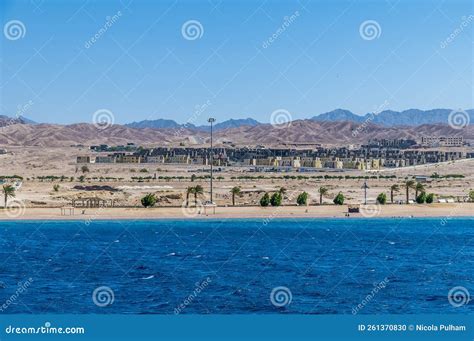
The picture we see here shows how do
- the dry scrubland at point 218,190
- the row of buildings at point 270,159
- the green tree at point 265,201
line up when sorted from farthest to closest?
the row of buildings at point 270,159
the green tree at point 265,201
the dry scrubland at point 218,190

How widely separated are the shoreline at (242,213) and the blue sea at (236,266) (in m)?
0.85

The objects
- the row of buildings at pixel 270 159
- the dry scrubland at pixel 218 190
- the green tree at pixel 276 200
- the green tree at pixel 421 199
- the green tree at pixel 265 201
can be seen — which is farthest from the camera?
the row of buildings at pixel 270 159

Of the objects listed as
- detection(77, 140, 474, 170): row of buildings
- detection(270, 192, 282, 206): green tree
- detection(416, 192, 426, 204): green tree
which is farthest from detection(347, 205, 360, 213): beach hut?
detection(77, 140, 474, 170): row of buildings

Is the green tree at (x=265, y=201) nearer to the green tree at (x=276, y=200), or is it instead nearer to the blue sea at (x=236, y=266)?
the green tree at (x=276, y=200)

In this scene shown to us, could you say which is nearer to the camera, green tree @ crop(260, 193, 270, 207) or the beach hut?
the beach hut

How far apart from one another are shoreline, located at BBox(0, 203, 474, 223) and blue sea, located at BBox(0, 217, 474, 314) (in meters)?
0.85

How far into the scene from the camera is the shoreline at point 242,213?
7925cm

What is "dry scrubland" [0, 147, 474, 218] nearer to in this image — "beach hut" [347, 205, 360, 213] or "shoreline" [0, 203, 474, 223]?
"shoreline" [0, 203, 474, 223]

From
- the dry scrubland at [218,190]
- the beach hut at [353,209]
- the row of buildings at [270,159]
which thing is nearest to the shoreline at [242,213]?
the dry scrubland at [218,190]

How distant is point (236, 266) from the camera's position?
4997cm

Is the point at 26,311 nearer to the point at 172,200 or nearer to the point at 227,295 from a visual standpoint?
the point at 227,295

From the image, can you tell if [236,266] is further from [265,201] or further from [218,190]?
[218,190]

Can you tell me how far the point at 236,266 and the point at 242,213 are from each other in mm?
30954

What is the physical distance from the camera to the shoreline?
79250mm
